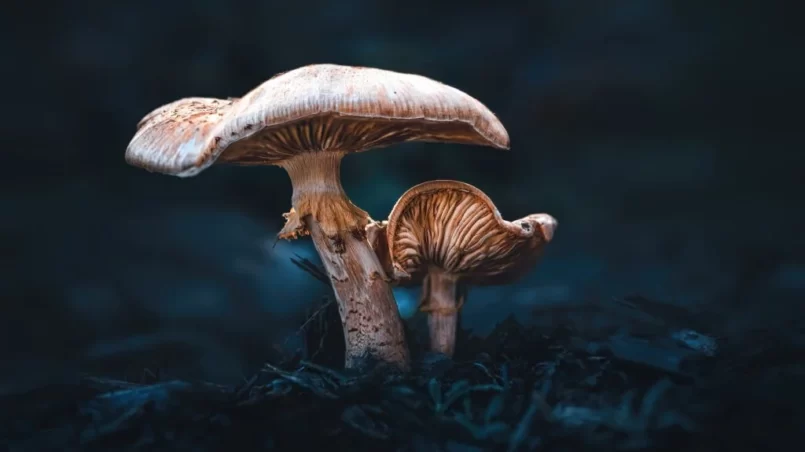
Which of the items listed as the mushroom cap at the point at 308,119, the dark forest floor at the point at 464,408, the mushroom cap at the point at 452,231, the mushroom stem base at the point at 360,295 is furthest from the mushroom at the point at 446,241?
the dark forest floor at the point at 464,408

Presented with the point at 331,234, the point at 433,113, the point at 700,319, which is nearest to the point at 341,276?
the point at 331,234

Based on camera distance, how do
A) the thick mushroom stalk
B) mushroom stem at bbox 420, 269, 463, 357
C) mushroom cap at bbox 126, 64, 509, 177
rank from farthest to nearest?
mushroom stem at bbox 420, 269, 463, 357
the thick mushroom stalk
mushroom cap at bbox 126, 64, 509, 177

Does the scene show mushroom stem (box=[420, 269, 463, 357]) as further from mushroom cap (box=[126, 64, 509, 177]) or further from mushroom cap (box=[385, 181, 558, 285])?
mushroom cap (box=[126, 64, 509, 177])

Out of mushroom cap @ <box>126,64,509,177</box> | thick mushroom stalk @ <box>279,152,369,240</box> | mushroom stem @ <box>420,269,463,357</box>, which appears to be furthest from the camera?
mushroom stem @ <box>420,269,463,357</box>

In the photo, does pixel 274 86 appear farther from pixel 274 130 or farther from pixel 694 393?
pixel 694 393

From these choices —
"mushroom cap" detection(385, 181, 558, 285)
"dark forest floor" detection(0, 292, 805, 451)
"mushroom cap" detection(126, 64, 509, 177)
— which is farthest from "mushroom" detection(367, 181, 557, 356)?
"dark forest floor" detection(0, 292, 805, 451)

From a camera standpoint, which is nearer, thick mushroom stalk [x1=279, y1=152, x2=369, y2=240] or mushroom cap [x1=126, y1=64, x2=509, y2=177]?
mushroom cap [x1=126, y1=64, x2=509, y2=177]

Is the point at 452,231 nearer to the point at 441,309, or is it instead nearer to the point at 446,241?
the point at 446,241

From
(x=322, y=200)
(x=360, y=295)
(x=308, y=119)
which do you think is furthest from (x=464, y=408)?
A: (x=308, y=119)
